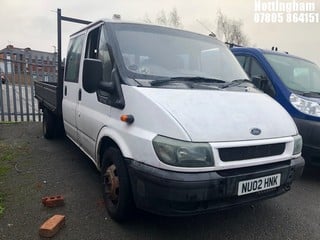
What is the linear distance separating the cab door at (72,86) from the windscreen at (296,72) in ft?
9.78

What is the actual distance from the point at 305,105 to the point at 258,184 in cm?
215

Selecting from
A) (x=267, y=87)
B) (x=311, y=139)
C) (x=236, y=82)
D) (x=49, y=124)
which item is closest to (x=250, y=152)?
(x=236, y=82)

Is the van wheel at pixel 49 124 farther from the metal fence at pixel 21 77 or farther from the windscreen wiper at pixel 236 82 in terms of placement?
the windscreen wiper at pixel 236 82

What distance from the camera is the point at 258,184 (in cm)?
268

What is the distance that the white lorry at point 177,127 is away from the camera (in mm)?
2414

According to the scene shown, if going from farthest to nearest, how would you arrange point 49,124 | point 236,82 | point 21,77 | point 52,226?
point 21,77 < point 49,124 < point 236,82 < point 52,226

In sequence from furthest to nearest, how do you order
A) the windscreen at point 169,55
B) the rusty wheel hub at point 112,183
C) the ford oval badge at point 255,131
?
the windscreen at point 169,55 → the rusty wheel hub at point 112,183 → the ford oval badge at point 255,131

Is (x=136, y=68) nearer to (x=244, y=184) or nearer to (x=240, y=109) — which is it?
(x=240, y=109)

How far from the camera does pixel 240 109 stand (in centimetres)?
282

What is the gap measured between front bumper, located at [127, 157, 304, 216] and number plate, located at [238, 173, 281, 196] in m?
0.04

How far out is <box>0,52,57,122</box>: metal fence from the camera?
8.70m

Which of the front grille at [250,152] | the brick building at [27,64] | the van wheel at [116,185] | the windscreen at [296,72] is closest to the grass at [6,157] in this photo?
the van wheel at [116,185]

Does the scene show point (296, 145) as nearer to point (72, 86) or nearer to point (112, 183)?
point (112, 183)

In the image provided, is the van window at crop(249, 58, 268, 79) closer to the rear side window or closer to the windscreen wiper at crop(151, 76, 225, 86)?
the windscreen wiper at crop(151, 76, 225, 86)
